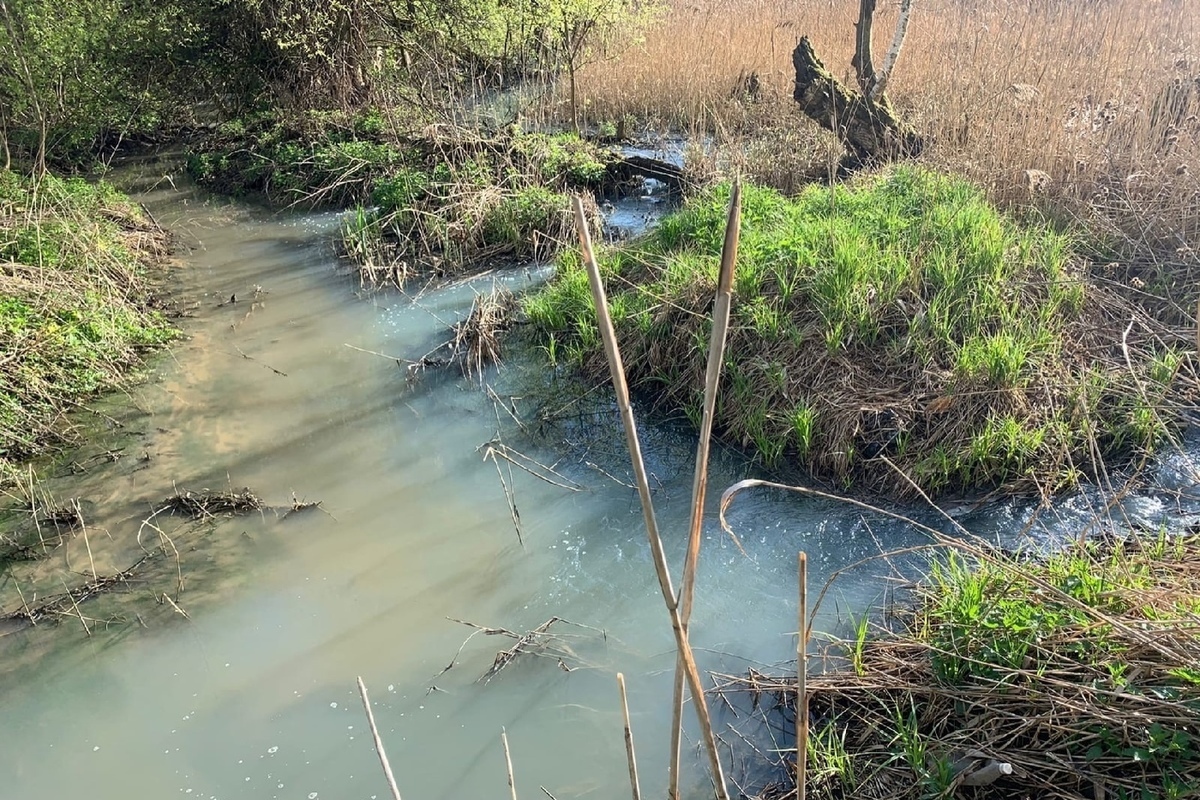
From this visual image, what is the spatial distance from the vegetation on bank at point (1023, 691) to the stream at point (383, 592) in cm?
39

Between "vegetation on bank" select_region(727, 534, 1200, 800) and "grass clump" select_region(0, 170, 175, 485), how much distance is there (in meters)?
3.89

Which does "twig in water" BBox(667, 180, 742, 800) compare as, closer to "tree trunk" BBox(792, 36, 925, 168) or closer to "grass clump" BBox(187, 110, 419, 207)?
"tree trunk" BBox(792, 36, 925, 168)

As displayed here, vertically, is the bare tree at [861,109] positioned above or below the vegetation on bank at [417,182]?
above

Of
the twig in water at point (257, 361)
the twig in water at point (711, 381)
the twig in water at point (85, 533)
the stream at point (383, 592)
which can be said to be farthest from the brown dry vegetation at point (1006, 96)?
the twig in water at point (711, 381)

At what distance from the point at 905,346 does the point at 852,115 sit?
3.04 meters

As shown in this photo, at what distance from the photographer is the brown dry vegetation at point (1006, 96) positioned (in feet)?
16.0

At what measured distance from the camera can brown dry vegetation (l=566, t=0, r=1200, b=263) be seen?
4.88 metres

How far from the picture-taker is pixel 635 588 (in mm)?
3379

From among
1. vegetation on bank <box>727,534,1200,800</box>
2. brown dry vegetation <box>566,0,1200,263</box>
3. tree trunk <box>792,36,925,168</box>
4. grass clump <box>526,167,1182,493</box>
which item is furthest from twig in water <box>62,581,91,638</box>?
tree trunk <box>792,36,925,168</box>

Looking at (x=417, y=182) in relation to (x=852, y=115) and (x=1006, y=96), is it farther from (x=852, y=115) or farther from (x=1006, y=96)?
(x=1006, y=96)

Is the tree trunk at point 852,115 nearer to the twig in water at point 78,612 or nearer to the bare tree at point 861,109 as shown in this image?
the bare tree at point 861,109

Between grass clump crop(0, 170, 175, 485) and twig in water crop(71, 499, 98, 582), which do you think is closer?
twig in water crop(71, 499, 98, 582)

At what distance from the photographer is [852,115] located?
6445 millimetres

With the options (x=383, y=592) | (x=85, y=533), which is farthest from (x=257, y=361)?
(x=383, y=592)
